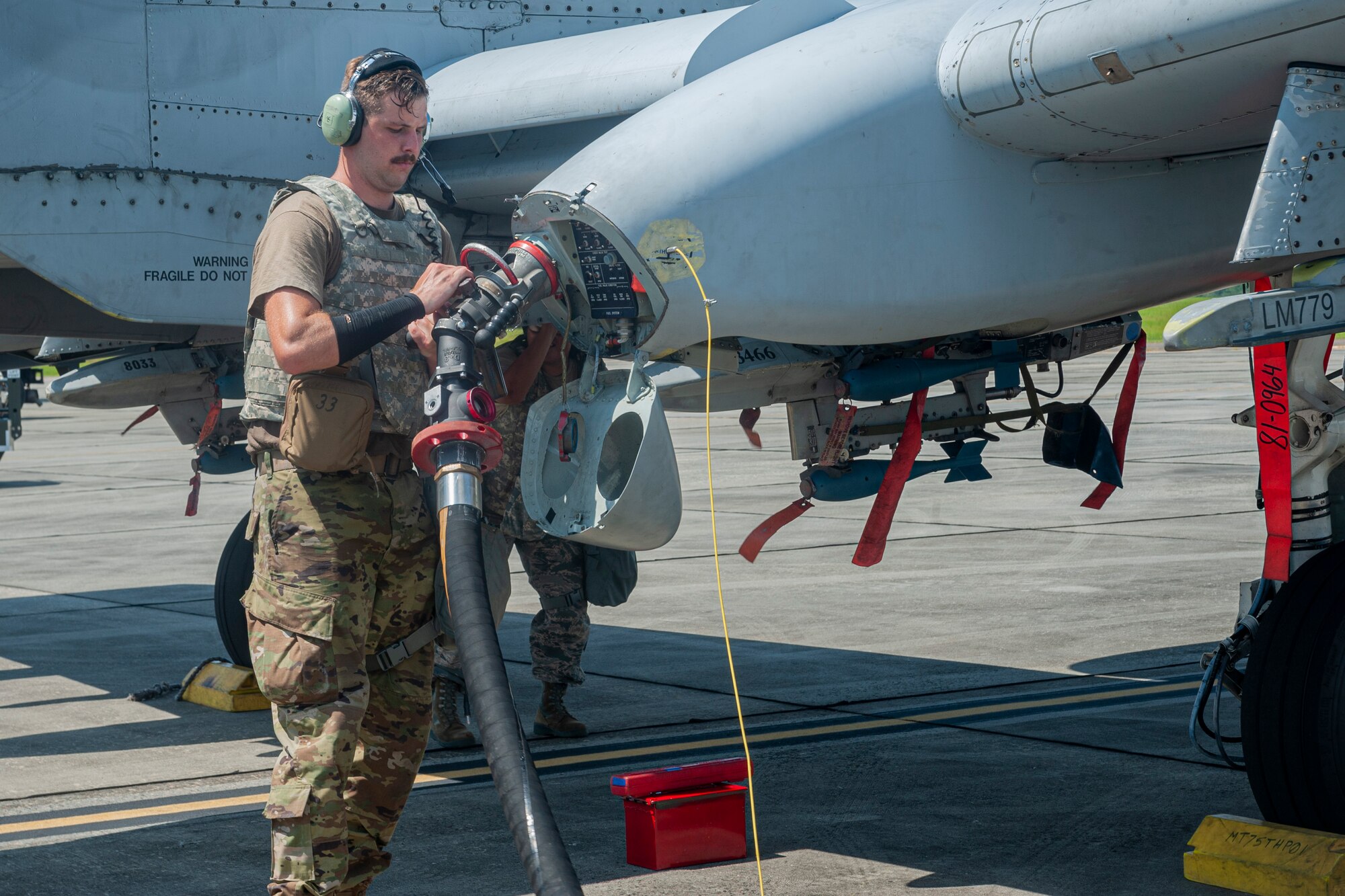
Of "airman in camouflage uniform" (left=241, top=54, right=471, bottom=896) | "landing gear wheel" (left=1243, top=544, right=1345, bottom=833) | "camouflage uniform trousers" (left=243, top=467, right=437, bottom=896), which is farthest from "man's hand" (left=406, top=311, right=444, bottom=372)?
"landing gear wheel" (left=1243, top=544, right=1345, bottom=833)

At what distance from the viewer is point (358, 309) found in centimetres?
421

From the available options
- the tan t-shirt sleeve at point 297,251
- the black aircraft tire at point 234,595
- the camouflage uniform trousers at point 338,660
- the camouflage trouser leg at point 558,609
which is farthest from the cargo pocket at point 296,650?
the black aircraft tire at point 234,595

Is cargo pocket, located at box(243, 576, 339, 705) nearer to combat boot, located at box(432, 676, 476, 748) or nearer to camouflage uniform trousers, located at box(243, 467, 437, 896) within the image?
camouflage uniform trousers, located at box(243, 467, 437, 896)

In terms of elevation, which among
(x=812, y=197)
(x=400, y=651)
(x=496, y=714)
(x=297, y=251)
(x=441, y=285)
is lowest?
(x=496, y=714)

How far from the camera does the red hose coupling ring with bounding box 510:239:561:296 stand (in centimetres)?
458

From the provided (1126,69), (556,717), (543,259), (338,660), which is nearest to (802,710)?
(556,717)

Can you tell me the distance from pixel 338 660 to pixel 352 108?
1.43m

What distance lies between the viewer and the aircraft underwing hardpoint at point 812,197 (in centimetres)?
434

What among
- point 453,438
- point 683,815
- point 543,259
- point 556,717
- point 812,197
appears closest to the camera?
point 453,438

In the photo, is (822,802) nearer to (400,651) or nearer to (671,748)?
(671,748)

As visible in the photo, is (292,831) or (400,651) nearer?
(292,831)

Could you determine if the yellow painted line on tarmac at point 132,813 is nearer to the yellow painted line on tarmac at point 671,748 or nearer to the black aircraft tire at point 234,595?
the yellow painted line on tarmac at point 671,748

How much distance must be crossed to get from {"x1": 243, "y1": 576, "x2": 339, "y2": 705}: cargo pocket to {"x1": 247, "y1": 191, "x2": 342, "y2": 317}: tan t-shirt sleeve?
76cm

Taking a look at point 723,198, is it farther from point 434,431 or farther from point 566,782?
point 566,782
